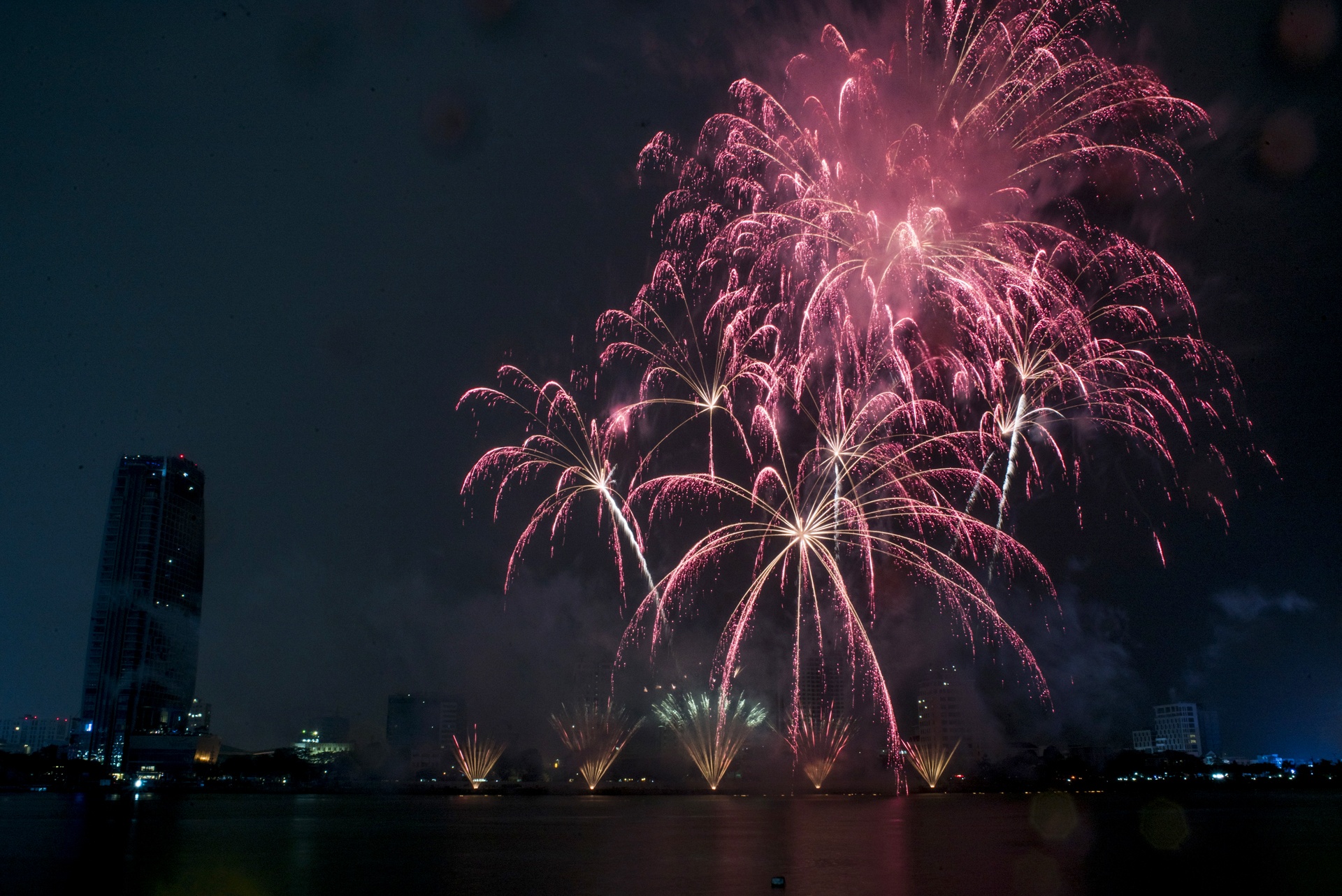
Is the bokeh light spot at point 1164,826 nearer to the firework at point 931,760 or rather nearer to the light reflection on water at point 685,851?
the light reflection on water at point 685,851

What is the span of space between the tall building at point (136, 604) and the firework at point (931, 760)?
138202 mm

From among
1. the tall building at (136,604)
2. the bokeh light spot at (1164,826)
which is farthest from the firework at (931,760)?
the tall building at (136,604)

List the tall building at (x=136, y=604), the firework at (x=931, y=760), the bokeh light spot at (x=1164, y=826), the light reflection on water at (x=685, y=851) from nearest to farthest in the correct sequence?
the light reflection on water at (x=685, y=851) → the bokeh light spot at (x=1164, y=826) → the firework at (x=931, y=760) → the tall building at (x=136, y=604)

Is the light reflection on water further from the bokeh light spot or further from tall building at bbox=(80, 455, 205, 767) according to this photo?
tall building at bbox=(80, 455, 205, 767)

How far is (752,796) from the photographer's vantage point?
4348 inches

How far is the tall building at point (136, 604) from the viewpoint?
594 feet

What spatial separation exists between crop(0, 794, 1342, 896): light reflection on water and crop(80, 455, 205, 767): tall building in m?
122

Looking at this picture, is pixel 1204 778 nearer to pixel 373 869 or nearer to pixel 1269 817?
pixel 1269 817

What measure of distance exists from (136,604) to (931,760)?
149m

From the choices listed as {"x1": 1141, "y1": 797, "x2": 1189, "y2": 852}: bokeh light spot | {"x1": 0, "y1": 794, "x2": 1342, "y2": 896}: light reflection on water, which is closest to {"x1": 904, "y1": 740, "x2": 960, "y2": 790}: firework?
{"x1": 1141, "y1": 797, "x2": 1189, "y2": 852}: bokeh light spot

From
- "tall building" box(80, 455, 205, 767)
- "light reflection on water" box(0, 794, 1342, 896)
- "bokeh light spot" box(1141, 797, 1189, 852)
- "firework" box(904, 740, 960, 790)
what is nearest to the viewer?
"light reflection on water" box(0, 794, 1342, 896)

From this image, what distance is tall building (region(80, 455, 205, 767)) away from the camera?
594 feet

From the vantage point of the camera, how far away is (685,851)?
1462 inches

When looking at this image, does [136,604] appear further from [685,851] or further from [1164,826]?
[1164,826]
